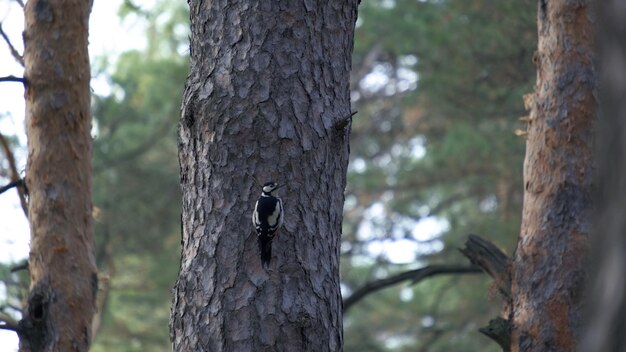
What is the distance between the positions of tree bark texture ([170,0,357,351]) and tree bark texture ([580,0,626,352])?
2.10 meters

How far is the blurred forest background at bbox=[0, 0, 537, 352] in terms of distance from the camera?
13.1 m

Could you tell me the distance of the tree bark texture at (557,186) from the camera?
212 inches

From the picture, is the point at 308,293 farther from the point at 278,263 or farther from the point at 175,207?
the point at 175,207

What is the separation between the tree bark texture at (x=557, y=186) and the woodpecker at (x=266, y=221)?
232 cm

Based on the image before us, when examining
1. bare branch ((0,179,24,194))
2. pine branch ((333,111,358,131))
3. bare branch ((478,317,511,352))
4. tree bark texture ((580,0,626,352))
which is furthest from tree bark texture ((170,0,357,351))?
tree bark texture ((580,0,626,352))

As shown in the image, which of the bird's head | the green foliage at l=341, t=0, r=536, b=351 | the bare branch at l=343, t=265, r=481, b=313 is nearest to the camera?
the bird's head

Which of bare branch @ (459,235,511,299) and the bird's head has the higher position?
bare branch @ (459,235,511,299)

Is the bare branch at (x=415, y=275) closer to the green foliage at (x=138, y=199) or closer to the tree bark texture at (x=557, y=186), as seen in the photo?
the tree bark texture at (x=557, y=186)

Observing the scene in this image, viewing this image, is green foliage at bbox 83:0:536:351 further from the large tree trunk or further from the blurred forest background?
the large tree trunk

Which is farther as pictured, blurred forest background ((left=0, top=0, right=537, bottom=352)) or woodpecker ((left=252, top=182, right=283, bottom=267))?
blurred forest background ((left=0, top=0, right=537, bottom=352))

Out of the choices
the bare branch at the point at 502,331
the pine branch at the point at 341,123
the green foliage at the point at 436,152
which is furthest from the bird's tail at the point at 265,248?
the green foliage at the point at 436,152

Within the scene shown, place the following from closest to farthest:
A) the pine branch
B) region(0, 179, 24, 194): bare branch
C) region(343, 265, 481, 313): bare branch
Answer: the pine branch → region(0, 179, 24, 194): bare branch → region(343, 265, 481, 313): bare branch

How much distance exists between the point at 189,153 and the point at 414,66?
39.7ft

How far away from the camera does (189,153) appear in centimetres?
389
